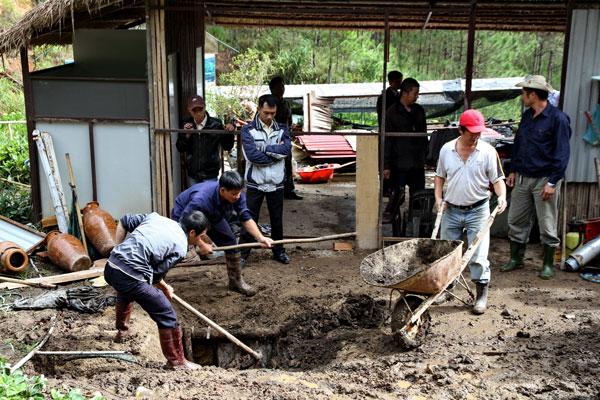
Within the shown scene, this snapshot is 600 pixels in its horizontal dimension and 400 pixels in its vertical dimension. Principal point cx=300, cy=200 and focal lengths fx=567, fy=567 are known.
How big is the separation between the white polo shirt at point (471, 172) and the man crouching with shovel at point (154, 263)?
2.50 metres

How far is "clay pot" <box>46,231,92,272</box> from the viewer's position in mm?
Result: 6914

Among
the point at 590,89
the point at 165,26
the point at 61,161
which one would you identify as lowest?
the point at 61,161

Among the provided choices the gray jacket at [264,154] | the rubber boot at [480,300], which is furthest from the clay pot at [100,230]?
the rubber boot at [480,300]

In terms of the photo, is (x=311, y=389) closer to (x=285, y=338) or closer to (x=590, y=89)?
(x=285, y=338)

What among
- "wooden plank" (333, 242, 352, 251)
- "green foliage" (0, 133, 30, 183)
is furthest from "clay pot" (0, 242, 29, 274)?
"green foliage" (0, 133, 30, 183)

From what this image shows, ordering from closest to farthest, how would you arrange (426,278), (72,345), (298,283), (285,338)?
(426,278) → (72,345) → (285,338) → (298,283)

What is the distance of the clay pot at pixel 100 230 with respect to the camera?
729cm

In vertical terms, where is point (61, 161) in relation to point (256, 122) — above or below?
below

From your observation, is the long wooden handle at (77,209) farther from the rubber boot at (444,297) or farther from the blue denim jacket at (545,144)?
the blue denim jacket at (545,144)

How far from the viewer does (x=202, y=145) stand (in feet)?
25.4

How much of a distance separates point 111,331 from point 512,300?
13.8ft

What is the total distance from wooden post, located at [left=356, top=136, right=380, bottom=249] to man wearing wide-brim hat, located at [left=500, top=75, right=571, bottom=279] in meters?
1.72

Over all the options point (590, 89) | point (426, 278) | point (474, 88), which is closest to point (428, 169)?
point (474, 88)

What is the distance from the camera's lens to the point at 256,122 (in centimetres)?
704
